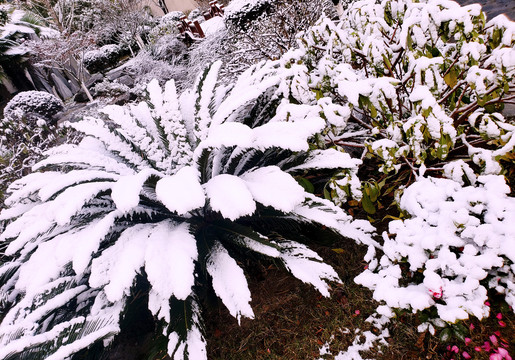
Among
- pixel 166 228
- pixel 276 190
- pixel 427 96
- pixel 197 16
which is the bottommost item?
pixel 166 228

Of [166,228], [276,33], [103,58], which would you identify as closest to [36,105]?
[103,58]

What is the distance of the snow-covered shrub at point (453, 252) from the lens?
881mm

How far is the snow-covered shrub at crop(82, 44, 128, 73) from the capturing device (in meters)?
12.4

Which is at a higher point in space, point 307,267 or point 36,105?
point 36,105

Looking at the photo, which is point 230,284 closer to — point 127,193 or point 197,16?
point 127,193

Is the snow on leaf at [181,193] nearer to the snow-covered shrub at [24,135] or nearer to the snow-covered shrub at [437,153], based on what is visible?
the snow-covered shrub at [437,153]

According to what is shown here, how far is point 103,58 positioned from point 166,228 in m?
13.9

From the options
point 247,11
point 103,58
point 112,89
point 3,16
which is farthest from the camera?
point 103,58

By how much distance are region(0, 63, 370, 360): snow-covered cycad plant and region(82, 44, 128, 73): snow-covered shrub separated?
13.1 metres

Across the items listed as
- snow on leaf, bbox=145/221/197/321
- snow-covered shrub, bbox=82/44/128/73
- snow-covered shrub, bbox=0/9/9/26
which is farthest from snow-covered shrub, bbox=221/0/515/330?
snow-covered shrub, bbox=0/9/9/26

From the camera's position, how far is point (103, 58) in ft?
41.2

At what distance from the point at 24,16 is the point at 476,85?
1608 cm

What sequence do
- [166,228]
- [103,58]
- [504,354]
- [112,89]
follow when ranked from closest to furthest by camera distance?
[504,354] → [166,228] → [112,89] → [103,58]

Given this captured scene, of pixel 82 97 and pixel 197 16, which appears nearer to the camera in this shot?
pixel 82 97
